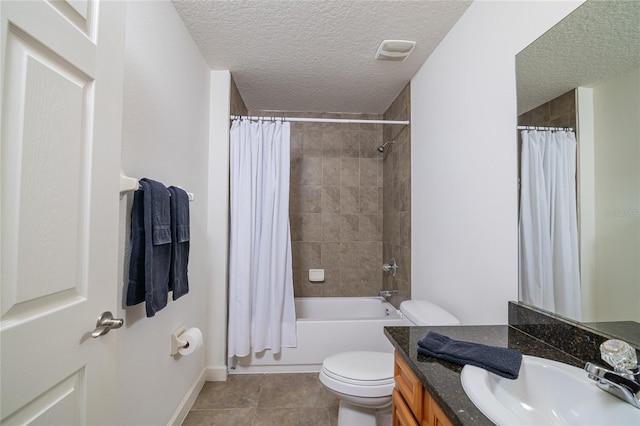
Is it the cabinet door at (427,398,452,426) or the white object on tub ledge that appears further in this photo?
the white object on tub ledge

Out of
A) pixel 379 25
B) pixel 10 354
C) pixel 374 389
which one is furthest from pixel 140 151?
pixel 374 389

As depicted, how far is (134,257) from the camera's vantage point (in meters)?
1.19

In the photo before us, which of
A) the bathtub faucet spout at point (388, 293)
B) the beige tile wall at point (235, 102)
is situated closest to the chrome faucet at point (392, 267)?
the bathtub faucet spout at point (388, 293)

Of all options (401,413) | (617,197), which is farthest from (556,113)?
(401,413)

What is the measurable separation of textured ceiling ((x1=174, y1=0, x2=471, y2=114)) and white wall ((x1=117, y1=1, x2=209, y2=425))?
23 centimetres

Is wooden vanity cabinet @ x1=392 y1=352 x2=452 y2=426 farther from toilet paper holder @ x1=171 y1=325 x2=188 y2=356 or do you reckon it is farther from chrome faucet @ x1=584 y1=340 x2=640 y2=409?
toilet paper holder @ x1=171 y1=325 x2=188 y2=356

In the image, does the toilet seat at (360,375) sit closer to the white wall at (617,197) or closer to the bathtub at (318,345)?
the bathtub at (318,345)

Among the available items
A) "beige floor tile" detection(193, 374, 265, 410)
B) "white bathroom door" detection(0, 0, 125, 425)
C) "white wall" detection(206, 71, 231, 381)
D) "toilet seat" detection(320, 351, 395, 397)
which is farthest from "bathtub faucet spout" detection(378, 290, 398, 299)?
"white bathroom door" detection(0, 0, 125, 425)

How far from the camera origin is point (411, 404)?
3.06 feet

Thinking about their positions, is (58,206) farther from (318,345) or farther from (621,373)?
(318,345)

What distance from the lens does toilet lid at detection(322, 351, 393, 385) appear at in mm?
1505

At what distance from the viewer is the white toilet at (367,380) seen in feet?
4.89

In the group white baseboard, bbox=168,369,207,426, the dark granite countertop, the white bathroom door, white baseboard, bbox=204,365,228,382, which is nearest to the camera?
the white bathroom door

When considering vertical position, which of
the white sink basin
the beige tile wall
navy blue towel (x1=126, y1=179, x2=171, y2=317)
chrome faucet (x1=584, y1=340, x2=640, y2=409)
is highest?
the beige tile wall
